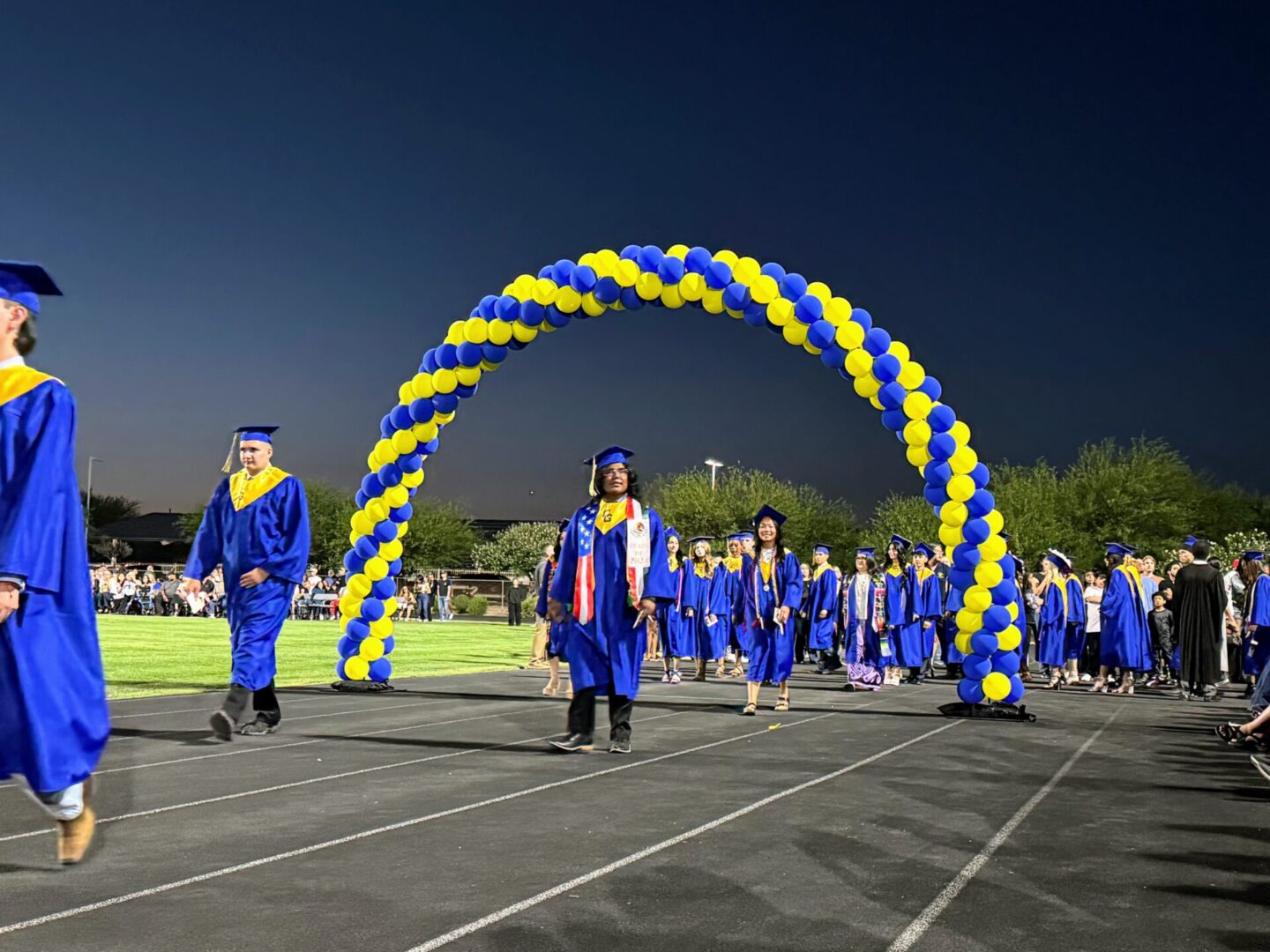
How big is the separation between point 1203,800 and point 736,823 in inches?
123

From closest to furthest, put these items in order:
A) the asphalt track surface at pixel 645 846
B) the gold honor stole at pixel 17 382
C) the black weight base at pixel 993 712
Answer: the asphalt track surface at pixel 645 846, the gold honor stole at pixel 17 382, the black weight base at pixel 993 712

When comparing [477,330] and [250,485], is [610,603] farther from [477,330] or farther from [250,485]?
[477,330]

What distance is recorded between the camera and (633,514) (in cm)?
895

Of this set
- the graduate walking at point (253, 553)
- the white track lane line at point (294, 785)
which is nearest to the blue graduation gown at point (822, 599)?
the white track lane line at point (294, 785)

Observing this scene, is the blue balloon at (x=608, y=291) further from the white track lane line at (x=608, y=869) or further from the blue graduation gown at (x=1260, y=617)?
the blue graduation gown at (x=1260, y=617)

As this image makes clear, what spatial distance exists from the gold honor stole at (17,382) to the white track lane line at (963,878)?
3575mm

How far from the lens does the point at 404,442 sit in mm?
13820

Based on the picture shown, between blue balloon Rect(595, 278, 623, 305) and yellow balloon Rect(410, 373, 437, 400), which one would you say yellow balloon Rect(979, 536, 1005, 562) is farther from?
yellow balloon Rect(410, 373, 437, 400)

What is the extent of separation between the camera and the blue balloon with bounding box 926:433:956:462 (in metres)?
12.1

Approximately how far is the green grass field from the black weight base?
303 inches

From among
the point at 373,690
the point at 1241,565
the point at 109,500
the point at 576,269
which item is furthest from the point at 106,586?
the point at 109,500

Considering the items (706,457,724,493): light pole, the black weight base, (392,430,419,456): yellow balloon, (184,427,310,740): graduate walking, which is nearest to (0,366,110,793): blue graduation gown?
(184,427,310,740): graduate walking

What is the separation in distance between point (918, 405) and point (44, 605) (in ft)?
31.5

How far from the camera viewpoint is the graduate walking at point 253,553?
28.7 feet
